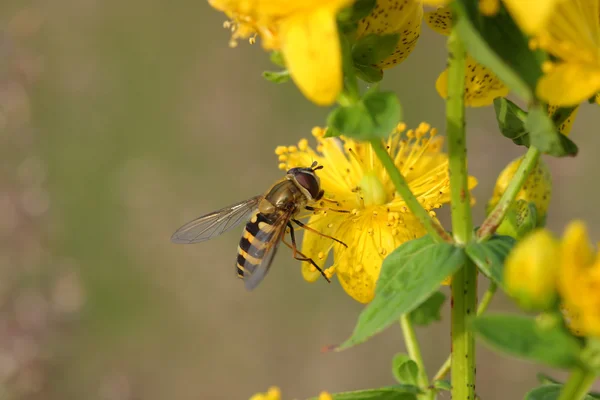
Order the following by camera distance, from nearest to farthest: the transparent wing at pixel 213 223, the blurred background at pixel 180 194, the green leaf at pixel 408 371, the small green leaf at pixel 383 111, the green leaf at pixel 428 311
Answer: the small green leaf at pixel 383 111 < the green leaf at pixel 408 371 < the green leaf at pixel 428 311 < the transparent wing at pixel 213 223 < the blurred background at pixel 180 194

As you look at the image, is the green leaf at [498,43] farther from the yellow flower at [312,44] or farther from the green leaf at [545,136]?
the yellow flower at [312,44]

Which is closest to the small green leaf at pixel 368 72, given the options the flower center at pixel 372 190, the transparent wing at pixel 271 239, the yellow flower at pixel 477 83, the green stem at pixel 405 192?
the yellow flower at pixel 477 83

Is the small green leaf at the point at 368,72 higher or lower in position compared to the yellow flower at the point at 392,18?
lower

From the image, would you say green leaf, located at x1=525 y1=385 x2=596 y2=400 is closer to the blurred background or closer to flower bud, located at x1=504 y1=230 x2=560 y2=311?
flower bud, located at x1=504 y1=230 x2=560 y2=311

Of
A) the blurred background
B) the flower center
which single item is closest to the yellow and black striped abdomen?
the flower center

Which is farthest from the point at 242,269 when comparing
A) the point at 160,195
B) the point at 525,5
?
the point at 160,195

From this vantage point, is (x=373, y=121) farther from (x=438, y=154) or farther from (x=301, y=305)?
(x=301, y=305)

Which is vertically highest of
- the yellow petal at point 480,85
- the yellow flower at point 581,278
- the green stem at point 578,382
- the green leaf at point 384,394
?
the yellow petal at point 480,85
